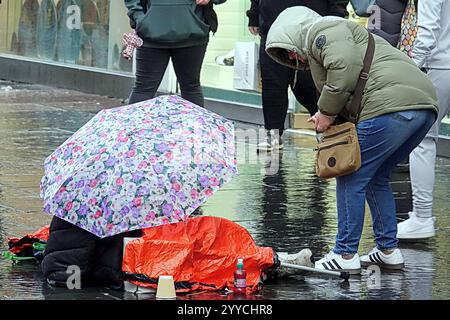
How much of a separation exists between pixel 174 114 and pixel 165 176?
45cm

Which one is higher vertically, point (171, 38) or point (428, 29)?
point (428, 29)

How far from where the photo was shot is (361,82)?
19.9 feet

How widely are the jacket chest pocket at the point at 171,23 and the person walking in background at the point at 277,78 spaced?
993mm

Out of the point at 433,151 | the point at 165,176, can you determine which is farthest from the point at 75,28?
the point at 165,176

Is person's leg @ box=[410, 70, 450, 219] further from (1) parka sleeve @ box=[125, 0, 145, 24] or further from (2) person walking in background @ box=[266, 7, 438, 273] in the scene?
(1) parka sleeve @ box=[125, 0, 145, 24]

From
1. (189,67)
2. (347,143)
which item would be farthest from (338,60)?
(189,67)

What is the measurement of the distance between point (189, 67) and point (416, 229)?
2.85 meters

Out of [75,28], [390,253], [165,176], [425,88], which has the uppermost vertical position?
[425,88]

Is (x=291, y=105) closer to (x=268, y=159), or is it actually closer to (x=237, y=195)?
(x=268, y=159)

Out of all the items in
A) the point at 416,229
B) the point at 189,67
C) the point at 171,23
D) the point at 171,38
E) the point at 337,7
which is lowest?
the point at 416,229

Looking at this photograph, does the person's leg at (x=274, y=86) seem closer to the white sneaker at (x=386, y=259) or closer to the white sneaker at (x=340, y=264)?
the white sneaker at (x=386, y=259)

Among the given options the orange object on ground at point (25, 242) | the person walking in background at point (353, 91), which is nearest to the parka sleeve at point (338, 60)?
the person walking in background at point (353, 91)

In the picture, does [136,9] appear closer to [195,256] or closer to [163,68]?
[163,68]
